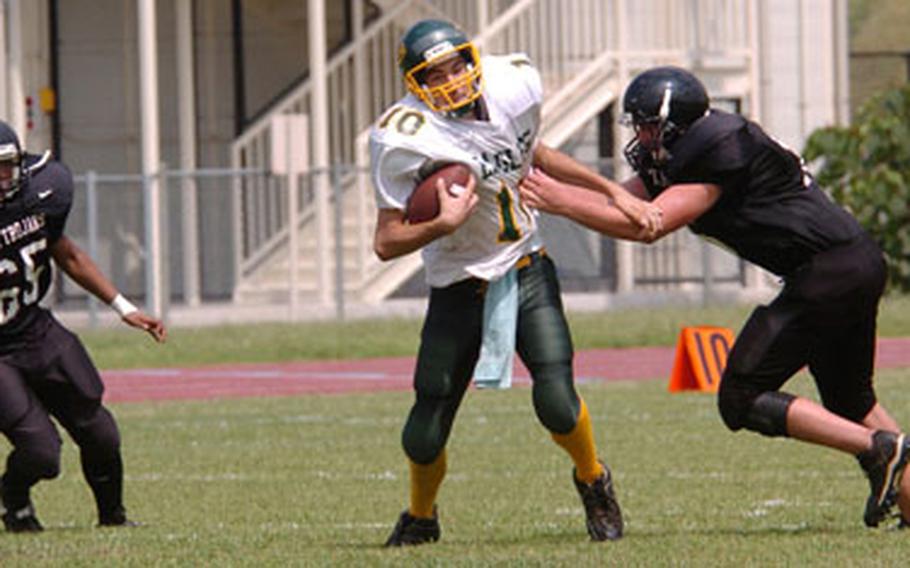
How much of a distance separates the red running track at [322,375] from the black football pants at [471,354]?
863cm

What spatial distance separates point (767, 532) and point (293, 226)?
1505 cm

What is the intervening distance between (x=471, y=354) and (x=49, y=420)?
1.89 metres

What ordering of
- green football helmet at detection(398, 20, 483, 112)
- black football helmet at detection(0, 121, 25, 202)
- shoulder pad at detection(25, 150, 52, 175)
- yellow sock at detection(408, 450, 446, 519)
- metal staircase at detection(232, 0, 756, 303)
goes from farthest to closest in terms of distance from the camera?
1. metal staircase at detection(232, 0, 756, 303)
2. shoulder pad at detection(25, 150, 52, 175)
3. black football helmet at detection(0, 121, 25, 202)
4. yellow sock at detection(408, 450, 446, 519)
5. green football helmet at detection(398, 20, 483, 112)

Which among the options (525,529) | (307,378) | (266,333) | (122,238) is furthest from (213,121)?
(525,529)

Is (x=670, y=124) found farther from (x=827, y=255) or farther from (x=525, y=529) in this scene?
(x=525, y=529)

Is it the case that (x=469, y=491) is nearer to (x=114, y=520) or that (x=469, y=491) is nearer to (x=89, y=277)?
(x=114, y=520)

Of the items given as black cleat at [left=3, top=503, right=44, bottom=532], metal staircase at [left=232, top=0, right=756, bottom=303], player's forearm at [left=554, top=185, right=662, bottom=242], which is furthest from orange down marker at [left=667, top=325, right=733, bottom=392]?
metal staircase at [left=232, top=0, right=756, bottom=303]

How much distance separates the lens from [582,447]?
358 inches

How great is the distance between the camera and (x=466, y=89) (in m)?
8.90

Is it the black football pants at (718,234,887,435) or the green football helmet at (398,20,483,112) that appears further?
the black football pants at (718,234,887,435)

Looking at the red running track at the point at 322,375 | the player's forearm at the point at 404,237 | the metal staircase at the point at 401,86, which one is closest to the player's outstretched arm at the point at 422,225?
the player's forearm at the point at 404,237

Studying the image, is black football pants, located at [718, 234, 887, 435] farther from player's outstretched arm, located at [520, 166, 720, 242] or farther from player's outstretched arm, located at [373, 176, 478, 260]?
player's outstretched arm, located at [373, 176, 478, 260]

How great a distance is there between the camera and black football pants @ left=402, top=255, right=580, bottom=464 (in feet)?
29.4

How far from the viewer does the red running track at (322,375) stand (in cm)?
1806
